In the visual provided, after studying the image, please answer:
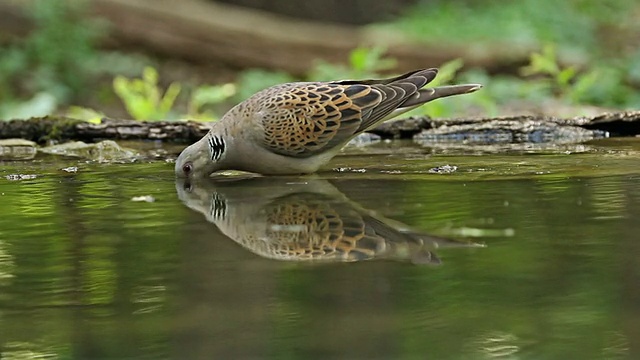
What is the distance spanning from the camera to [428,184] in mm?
5227

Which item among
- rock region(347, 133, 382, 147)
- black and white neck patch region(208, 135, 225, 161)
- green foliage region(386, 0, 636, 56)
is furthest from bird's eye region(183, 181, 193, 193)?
green foliage region(386, 0, 636, 56)

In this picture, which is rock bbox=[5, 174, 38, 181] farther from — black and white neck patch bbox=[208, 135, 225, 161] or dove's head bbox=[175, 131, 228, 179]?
black and white neck patch bbox=[208, 135, 225, 161]

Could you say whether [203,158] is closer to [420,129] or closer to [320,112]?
[320,112]

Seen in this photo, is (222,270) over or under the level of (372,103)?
under

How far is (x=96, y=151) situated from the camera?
719 cm

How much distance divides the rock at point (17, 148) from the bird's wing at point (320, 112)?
1954mm

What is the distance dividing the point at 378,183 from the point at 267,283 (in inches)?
A: 87.8

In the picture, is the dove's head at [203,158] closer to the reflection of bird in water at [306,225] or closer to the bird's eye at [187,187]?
the bird's eye at [187,187]

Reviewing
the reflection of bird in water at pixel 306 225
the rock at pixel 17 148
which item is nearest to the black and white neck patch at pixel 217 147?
the reflection of bird in water at pixel 306 225

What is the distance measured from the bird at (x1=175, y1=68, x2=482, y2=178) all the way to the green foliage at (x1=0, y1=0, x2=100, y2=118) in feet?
30.0

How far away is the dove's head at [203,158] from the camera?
591 centimetres

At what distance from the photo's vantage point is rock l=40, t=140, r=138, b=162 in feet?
23.0

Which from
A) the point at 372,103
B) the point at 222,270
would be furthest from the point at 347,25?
the point at 222,270

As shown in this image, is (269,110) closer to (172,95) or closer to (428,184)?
(428,184)
